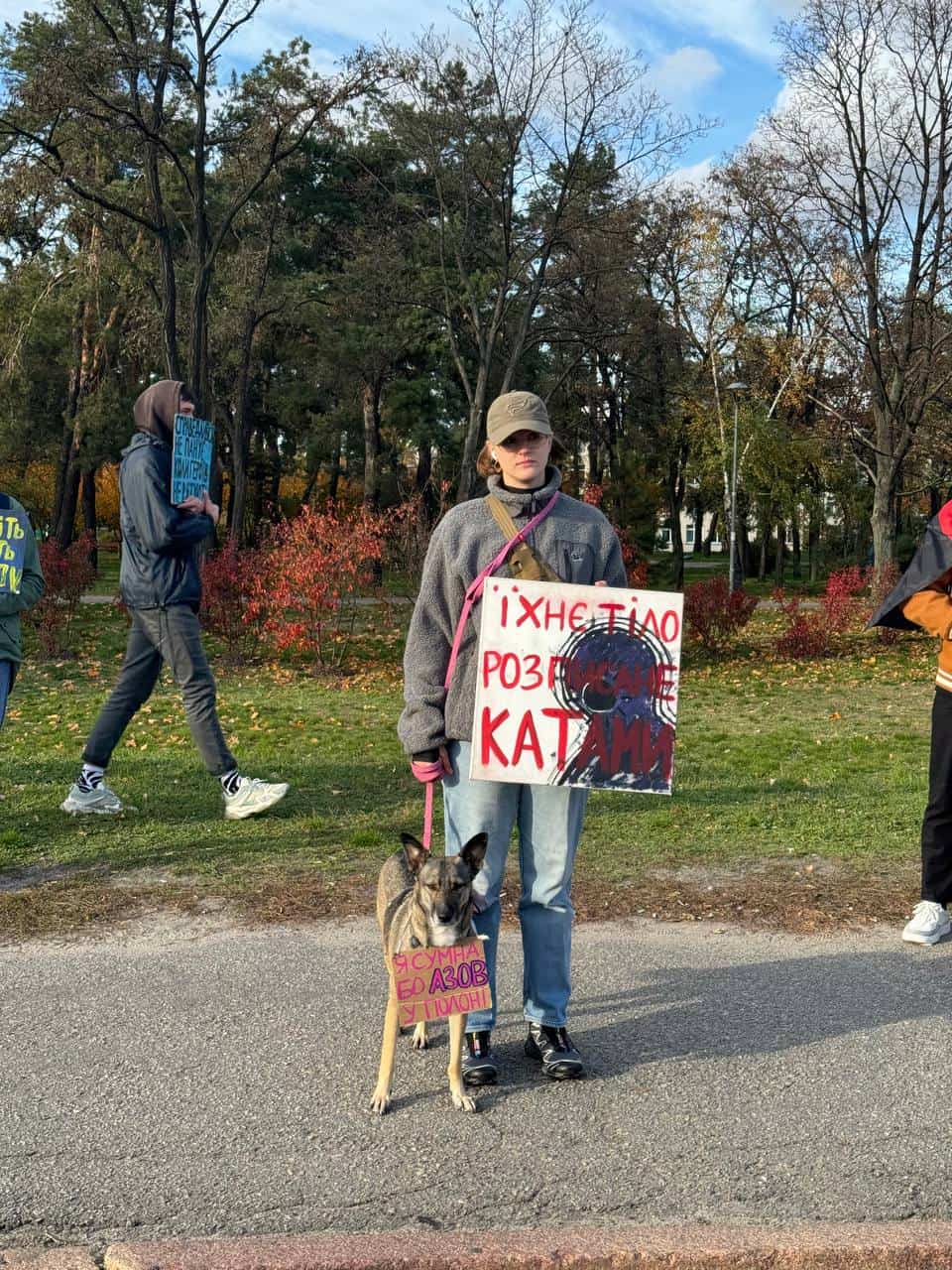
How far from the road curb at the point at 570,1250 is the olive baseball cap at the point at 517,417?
2.25m

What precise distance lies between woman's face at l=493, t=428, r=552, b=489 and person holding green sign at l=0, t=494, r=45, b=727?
329 cm

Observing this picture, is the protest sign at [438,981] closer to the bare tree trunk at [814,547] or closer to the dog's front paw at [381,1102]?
the dog's front paw at [381,1102]

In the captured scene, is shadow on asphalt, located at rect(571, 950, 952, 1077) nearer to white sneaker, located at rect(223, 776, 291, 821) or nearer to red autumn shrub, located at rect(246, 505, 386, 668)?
white sneaker, located at rect(223, 776, 291, 821)

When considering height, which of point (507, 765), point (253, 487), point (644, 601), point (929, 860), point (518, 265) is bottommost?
point (929, 860)

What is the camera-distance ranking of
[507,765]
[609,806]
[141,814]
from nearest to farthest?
[507,765]
[141,814]
[609,806]

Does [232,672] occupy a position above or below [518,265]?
below

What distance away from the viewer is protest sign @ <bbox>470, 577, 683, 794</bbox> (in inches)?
148

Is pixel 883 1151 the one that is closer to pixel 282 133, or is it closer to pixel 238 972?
pixel 238 972

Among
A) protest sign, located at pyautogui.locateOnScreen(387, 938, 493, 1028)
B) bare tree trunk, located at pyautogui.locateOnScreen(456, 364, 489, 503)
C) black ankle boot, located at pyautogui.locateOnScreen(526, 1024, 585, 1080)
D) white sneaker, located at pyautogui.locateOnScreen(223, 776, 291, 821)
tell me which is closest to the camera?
protest sign, located at pyautogui.locateOnScreen(387, 938, 493, 1028)

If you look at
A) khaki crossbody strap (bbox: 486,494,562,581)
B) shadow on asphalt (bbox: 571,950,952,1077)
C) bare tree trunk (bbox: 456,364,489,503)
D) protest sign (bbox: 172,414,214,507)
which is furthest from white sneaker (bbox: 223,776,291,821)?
bare tree trunk (bbox: 456,364,489,503)

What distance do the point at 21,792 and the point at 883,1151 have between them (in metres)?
6.20

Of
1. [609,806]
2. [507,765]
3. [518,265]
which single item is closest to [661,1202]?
[507,765]

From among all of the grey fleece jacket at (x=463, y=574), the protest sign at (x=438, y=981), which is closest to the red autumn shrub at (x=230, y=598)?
the grey fleece jacket at (x=463, y=574)

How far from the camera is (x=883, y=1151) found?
338cm
